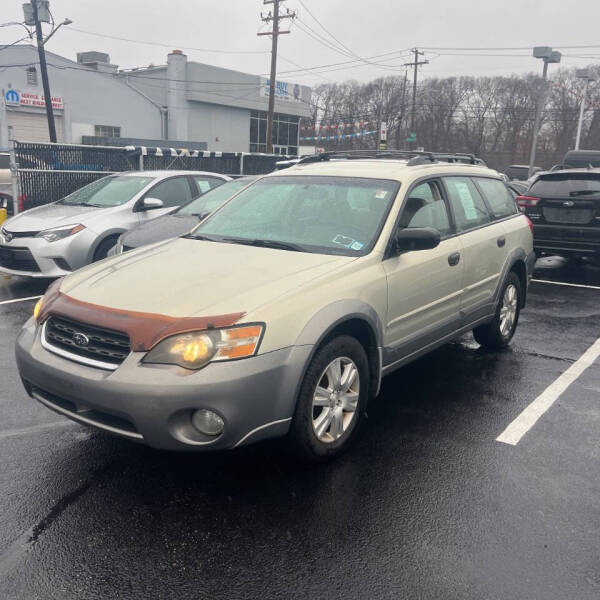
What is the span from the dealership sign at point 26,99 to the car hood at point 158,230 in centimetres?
3013

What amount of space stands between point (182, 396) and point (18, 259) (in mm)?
5978

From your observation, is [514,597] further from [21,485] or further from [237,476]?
[21,485]

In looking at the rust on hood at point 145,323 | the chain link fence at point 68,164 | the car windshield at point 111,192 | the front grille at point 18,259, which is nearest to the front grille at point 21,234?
the front grille at point 18,259

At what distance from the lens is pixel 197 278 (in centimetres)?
348

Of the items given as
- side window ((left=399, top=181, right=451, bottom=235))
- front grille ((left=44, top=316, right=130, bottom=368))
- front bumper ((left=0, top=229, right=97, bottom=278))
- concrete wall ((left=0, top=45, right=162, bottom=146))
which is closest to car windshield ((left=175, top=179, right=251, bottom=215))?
front bumper ((left=0, top=229, right=97, bottom=278))

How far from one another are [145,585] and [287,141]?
4995cm

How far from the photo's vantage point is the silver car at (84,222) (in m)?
7.86

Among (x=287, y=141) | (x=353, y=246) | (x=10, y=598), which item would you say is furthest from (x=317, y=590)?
(x=287, y=141)

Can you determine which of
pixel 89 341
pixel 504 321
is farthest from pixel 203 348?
pixel 504 321

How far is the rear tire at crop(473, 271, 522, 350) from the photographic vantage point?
18.5ft

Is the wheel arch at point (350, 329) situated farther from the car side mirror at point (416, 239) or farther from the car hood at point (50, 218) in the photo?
the car hood at point (50, 218)

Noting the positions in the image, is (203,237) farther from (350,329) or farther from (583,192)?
(583,192)

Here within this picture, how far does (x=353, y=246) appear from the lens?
155 inches

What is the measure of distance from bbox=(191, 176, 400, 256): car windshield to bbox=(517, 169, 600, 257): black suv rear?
608 centimetres
